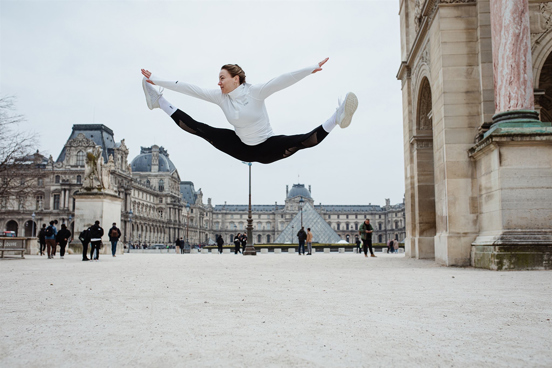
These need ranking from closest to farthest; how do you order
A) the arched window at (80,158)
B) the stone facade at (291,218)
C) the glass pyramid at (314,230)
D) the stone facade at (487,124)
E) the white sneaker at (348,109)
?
1. the white sneaker at (348,109)
2. the stone facade at (487,124)
3. the glass pyramid at (314,230)
4. the arched window at (80,158)
5. the stone facade at (291,218)

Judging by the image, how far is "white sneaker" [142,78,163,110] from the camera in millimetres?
4855

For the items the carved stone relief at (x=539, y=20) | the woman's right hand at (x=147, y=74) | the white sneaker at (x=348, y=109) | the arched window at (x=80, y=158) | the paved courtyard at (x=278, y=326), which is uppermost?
the arched window at (x=80, y=158)

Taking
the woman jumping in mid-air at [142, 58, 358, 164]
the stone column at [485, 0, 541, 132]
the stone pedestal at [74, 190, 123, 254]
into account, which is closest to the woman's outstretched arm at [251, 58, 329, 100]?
the woman jumping in mid-air at [142, 58, 358, 164]

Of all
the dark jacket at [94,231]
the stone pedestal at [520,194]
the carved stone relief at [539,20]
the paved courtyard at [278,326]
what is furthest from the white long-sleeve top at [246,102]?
the dark jacket at [94,231]

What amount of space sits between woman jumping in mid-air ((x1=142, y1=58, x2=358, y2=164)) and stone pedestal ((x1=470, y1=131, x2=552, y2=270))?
259 inches

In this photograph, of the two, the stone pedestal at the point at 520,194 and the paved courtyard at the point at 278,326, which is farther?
the stone pedestal at the point at 520,194

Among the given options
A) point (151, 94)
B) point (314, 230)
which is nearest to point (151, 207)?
point (314, 230)

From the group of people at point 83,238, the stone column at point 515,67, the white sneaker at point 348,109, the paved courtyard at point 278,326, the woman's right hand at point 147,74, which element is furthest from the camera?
the group of people at point 83,238

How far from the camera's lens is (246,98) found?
441cm

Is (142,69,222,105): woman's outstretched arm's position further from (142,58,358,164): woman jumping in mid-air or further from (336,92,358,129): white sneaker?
(336,92,358,129): white sneaker

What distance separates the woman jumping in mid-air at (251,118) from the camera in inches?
171

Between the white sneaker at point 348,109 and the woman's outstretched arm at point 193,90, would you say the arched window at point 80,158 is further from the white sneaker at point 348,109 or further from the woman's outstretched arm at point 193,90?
the white sneaker at point 348,109

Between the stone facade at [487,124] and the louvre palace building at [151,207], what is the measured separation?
1476 cm

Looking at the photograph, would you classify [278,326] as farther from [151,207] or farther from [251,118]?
[151,207]
